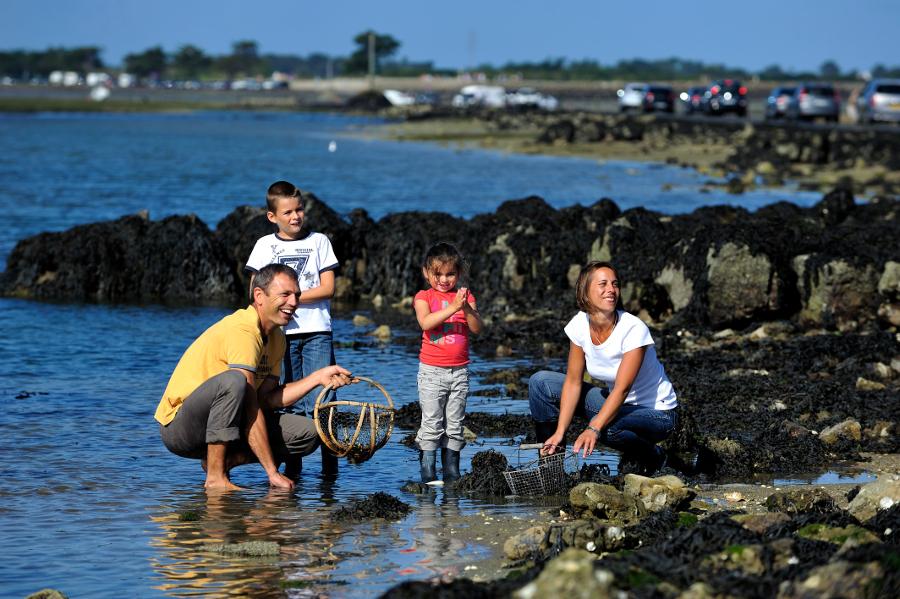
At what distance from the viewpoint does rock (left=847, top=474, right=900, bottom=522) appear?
727 cm

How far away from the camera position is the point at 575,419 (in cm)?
1031

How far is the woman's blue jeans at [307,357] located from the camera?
28.7 feet

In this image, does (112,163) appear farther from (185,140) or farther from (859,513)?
(859,513)

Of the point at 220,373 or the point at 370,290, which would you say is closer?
the point at 220,373

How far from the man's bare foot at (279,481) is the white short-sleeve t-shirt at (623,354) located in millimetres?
2035

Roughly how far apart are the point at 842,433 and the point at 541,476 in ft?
8.61

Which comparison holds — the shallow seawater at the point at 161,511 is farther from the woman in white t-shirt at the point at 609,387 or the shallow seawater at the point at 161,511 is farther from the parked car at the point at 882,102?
the parked car at the point at 882,102

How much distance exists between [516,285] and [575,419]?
7.69 m

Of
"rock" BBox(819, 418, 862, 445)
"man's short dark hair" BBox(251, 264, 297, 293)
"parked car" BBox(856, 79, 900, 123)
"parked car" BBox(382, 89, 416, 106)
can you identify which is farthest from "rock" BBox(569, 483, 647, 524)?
"parked car" BBox(382, 89, 416, 106)

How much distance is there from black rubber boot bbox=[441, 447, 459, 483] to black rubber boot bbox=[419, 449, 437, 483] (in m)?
0.07

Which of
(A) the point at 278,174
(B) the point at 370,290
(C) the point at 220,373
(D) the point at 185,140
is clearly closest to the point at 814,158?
(A) the point at 278,174

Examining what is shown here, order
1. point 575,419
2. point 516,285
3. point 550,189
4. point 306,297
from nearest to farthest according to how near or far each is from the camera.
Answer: point 306,297
point 575,419
point 516,285
point 550,189

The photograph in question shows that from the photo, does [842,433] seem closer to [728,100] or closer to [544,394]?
[544,394]

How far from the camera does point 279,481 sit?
8.45 meters
